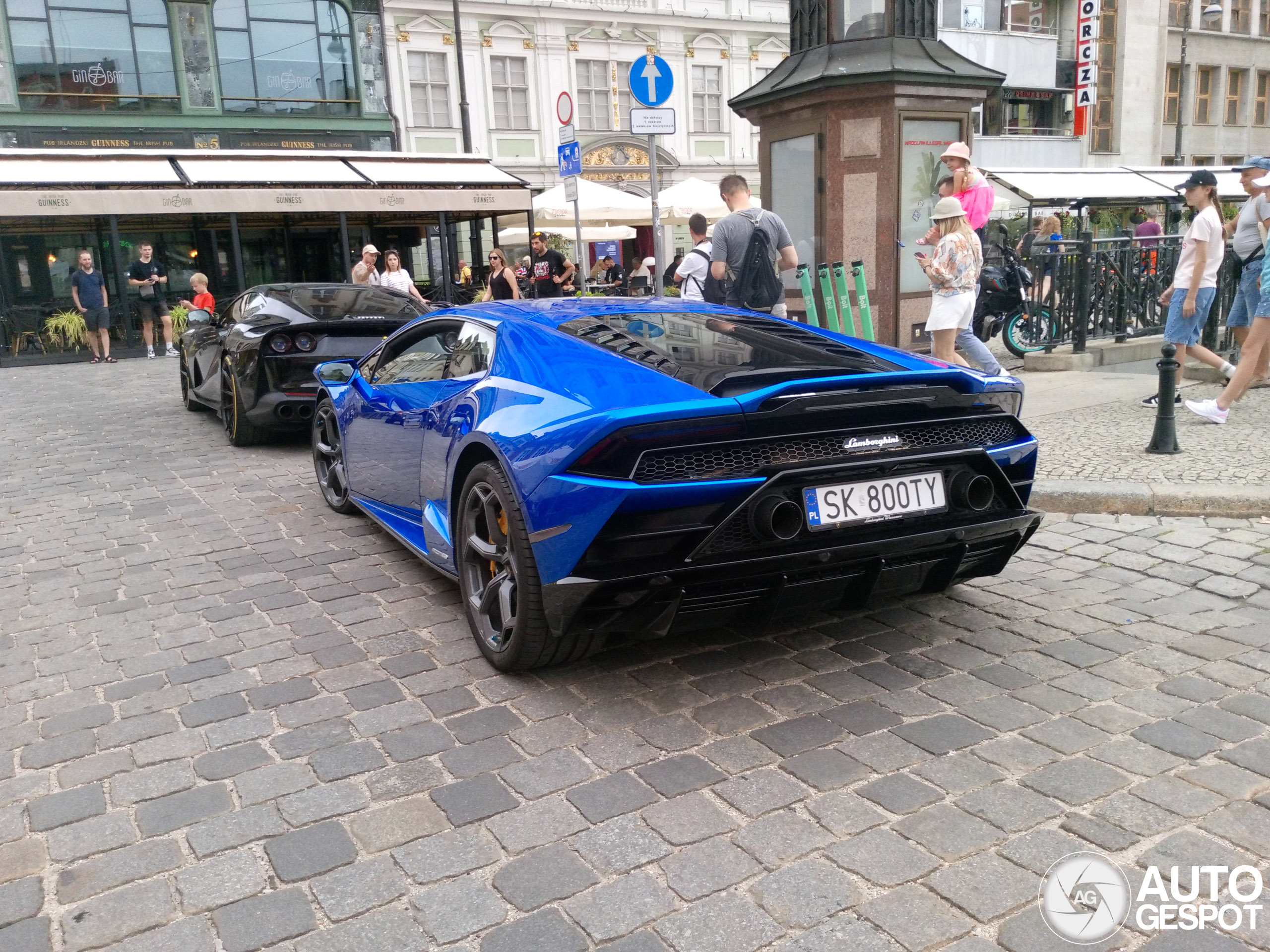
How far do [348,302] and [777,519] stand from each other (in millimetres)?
6410

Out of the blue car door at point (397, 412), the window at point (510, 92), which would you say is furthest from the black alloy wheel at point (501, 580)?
the window at point (510, 92)

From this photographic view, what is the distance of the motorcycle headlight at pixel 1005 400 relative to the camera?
140 inches

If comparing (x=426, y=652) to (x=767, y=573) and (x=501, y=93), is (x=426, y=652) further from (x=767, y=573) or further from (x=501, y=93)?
(x=501, y=93)

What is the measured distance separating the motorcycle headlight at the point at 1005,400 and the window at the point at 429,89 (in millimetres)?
30464

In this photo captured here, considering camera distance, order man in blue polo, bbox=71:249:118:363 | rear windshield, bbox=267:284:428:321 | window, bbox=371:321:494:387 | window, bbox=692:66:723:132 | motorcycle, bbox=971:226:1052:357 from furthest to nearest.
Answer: window, bbox=692:66:723:132 < man in blue polo, bbox=71:249:118:363 < motorcycle, bbox=971:226:1052:357 < rear windshield, bbox=267:284:428:321 < window, bbox=371:321:494:387

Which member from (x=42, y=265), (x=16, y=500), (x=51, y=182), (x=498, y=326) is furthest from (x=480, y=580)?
(x=42, y=265)

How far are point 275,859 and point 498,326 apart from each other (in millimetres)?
2213

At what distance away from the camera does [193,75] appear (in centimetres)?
2642

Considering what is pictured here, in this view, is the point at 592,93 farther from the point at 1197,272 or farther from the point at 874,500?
the point at 874,500

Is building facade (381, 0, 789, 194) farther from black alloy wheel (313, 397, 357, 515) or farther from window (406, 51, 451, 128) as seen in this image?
black alloy wheel (313, 397, 357, 515)

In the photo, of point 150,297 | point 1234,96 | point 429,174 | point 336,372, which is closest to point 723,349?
point 336,372

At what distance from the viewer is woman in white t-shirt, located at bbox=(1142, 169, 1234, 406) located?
23.9ft

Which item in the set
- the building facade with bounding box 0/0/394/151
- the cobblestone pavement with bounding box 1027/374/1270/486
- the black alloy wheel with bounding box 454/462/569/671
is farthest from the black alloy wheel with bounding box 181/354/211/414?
the building facade with bounding box 0/0/394/151

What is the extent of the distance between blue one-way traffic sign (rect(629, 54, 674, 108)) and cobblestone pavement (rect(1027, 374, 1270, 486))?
14.1 feet
